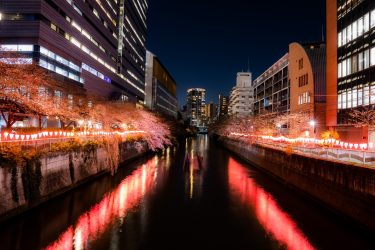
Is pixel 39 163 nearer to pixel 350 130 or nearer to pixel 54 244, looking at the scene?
pixel 54 244

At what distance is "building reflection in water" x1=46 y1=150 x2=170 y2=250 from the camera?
17.6 meters

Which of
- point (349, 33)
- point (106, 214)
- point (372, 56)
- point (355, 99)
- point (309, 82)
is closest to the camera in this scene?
point (106, 214)

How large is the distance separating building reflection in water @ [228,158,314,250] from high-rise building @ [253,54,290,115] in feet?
170

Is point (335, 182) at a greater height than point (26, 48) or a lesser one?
lesser

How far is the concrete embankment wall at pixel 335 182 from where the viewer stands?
18.2 metres

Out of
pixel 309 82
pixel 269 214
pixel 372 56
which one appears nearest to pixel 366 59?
pixel 372 56

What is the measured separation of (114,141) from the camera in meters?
37.5

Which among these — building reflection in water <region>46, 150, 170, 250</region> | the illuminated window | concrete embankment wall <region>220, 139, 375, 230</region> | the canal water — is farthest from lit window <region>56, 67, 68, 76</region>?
the illuminated window

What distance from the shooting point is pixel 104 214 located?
22516 millimetres

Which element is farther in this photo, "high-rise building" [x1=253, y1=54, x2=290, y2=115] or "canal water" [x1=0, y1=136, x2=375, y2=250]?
"high-rise building" [x1=253, y1=54, x2=290, y2=115]

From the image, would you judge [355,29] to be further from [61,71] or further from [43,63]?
[61,71]

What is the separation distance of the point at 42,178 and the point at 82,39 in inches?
2061

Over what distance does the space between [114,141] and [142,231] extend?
1964 cm

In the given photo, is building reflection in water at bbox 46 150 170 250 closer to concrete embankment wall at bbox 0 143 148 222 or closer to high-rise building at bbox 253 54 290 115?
concrete embankment wall at bbox 0 143 148 222
